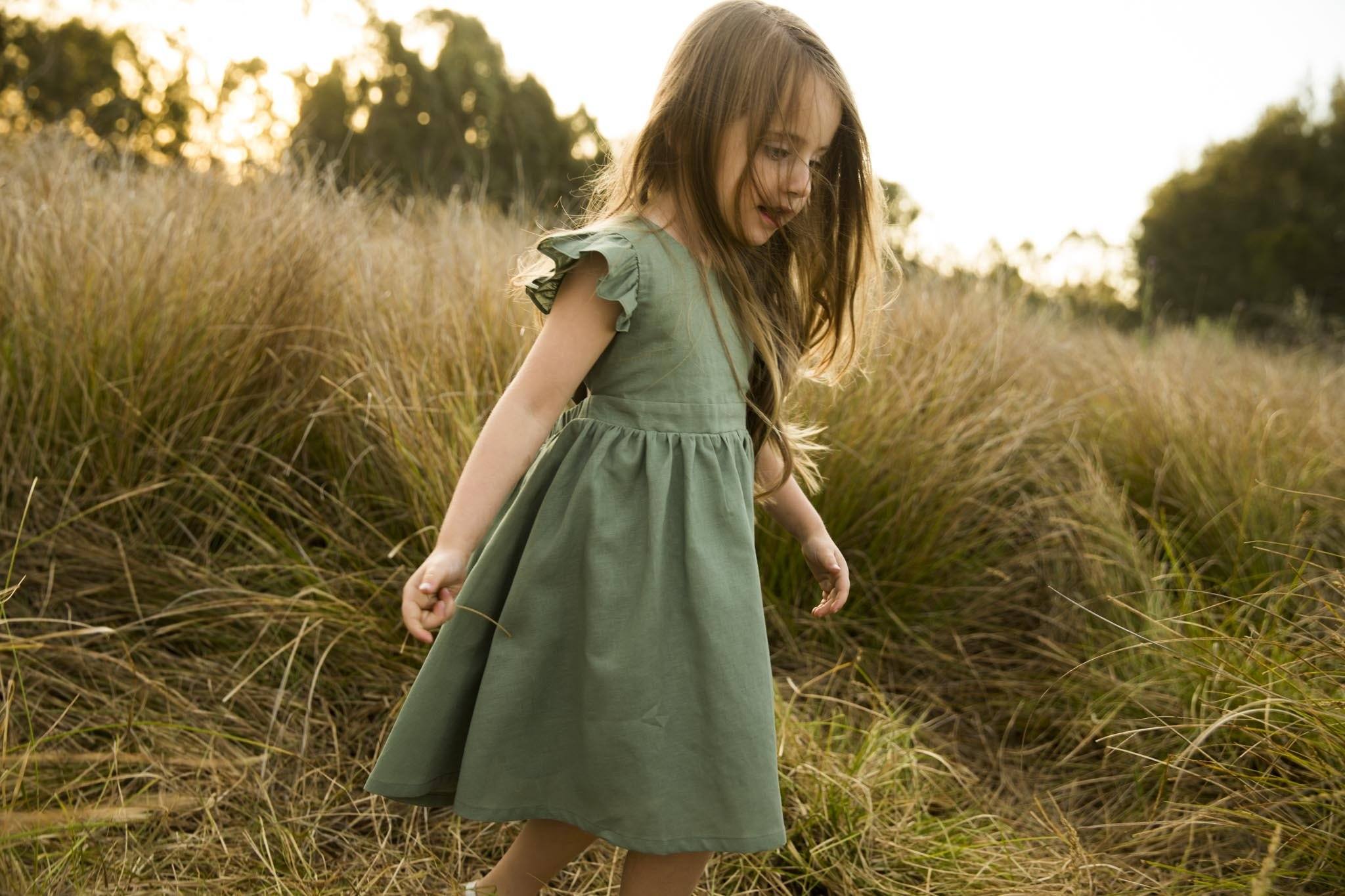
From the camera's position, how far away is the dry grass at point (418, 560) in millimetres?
1779

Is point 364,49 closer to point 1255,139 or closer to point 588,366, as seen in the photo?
point 588,366

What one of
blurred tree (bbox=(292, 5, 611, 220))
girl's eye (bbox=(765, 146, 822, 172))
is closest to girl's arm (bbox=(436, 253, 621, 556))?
girl's eye (bbox=(765, 146, 822, 172))

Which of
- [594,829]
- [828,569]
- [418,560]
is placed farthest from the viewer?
[418,560]

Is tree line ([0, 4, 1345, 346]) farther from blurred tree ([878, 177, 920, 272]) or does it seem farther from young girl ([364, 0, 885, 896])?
young girl ([364, 0, 885, 896])

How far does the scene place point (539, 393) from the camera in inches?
51.1

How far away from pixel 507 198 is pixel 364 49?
4.10 feet

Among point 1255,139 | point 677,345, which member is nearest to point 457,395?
point 677,345

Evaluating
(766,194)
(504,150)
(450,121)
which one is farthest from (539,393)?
(504,150)

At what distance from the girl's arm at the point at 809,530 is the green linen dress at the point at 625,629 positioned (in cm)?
23

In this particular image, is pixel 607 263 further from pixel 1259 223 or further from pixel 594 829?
pixel 1259 223

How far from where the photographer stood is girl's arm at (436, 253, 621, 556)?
1.25 meters

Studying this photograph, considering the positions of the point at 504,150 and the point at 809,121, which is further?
the point at 504,150

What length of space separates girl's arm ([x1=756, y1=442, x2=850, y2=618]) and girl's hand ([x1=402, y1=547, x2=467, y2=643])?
0.61 meters

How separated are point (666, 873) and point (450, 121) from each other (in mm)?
5213
